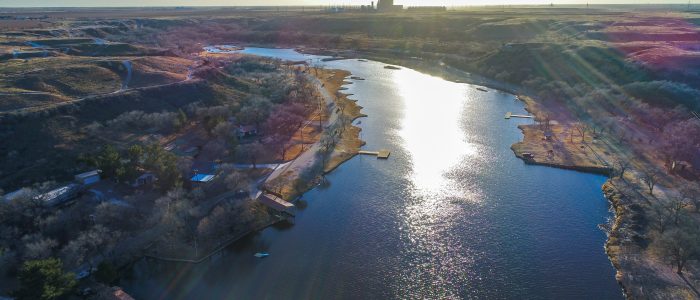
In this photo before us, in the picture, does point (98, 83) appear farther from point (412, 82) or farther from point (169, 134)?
point (412, 82)

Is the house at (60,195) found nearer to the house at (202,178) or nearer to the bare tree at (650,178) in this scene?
the house at (202,178)

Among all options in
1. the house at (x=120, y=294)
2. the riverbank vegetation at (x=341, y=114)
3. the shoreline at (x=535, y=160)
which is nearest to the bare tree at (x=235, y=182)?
the riverbank vegetation at (x=341, y=114)

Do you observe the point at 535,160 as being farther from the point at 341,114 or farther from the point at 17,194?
the point at 17,194

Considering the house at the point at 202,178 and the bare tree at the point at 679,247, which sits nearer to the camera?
the bare tree at the point at 679,247

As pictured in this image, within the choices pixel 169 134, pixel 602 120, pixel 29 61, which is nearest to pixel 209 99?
pixel 169 134

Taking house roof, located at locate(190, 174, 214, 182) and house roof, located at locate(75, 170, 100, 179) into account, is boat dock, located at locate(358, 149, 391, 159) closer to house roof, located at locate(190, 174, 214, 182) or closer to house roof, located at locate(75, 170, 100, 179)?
house roof, located at locate(190, 174, 214, 182)

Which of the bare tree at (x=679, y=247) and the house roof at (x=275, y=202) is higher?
the bare tree at (x=679, y=247)

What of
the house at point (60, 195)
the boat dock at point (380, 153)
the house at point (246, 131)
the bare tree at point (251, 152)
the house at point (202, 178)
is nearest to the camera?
the house at point (60, 195)
